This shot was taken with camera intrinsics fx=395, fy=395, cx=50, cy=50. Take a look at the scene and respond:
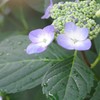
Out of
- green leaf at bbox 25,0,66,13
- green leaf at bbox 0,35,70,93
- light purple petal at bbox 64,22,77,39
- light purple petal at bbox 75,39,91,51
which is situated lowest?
green leaf at bbox 25,0,66,13

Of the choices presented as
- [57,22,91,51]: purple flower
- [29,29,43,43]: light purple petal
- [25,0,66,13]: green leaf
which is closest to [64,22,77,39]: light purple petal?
[57,22,91,51]: purple flower

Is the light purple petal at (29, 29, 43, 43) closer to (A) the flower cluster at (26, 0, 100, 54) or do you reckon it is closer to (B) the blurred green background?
(A) the flower cluster at (26, 0, 100, 54)

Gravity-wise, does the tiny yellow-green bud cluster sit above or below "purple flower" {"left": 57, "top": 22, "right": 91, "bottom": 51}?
above

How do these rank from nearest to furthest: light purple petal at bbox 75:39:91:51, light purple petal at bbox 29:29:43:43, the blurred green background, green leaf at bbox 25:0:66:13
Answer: light purple petal at bbox 75:39:91:51
light purple petal at bbox 29:29:43:43
green leaf at bbox 25:0:66:13
the blurred green background

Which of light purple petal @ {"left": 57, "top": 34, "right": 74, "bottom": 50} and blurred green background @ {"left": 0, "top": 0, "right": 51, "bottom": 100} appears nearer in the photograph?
light purple petal @ {"left": 57, "top": 34, "right": 74, "bottom": 50}

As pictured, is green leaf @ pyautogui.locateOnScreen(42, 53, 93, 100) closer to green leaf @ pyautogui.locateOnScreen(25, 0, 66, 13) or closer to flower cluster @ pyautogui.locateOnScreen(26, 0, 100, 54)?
flower cluster @ pyautogui.locateOnScreen(26, 0, 100, 54)

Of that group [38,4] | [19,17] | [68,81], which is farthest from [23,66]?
[19,17]

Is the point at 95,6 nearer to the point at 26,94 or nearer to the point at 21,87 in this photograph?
the point at 21,87

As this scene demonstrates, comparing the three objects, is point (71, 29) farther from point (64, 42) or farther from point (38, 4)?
point (38, 4)

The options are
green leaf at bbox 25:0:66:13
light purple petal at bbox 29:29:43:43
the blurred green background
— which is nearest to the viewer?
light purple petal at bbox 29:29:43:43
